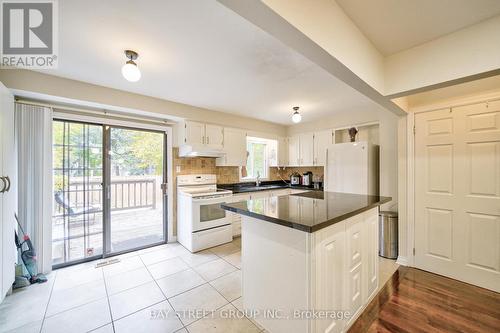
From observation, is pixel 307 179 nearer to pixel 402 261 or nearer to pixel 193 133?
pixel 402 261

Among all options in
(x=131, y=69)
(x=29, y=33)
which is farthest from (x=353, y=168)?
(x=29, y=33)

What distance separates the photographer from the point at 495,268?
209 centimetres

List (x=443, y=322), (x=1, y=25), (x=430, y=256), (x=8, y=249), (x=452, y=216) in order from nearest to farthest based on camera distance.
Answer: (x=1, y=25), (x=443, y=322), (x=8, y=249), (x=452, y=216), (x=430, y=256)

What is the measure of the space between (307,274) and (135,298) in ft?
5.91

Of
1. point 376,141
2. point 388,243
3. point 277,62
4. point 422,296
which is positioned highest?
point 277,62

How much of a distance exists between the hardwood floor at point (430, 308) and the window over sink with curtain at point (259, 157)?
10.3 ft

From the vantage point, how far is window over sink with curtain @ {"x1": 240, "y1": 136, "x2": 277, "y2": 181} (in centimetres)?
479

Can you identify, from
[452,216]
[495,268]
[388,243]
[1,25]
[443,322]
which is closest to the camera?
[1,25]

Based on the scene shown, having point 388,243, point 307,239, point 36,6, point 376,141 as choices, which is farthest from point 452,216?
point 36,6

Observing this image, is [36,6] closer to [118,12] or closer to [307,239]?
[118,12]

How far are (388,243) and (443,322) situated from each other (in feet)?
4.27

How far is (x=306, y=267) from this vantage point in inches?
50.5

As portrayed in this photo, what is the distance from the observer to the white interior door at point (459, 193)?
2.11 meters

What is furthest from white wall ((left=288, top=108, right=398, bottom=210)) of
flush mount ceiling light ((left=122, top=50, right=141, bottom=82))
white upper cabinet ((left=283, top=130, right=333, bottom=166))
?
flush mount ceiling light ((left=122, top=50, right=141, bottom=82))
